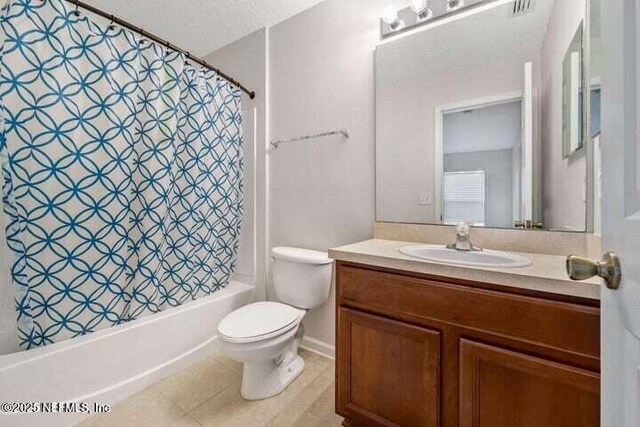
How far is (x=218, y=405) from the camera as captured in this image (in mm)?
1434

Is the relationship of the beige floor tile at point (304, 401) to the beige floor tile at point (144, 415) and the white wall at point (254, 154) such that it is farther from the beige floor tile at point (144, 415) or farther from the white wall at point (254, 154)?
the white wall at point (254, 154)

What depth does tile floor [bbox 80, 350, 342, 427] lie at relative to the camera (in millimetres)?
1323

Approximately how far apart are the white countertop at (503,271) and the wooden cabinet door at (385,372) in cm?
23

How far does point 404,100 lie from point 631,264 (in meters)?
1.33

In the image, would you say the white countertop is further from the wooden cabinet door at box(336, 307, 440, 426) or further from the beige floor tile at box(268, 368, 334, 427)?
the beige floor tile at box(268, 368, 334, 427)

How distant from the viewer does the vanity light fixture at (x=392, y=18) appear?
1.54m

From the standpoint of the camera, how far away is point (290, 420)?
134cm

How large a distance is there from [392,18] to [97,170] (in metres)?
1.71

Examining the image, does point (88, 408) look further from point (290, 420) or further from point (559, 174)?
point (559, 174)

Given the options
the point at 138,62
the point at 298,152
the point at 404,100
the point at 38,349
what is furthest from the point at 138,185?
the point at 404,100

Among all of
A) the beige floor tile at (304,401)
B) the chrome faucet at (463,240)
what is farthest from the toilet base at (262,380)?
the chrome faucet at (463,240)

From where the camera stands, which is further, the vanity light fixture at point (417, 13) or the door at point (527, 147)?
the vanity light fixture at point (417, 13)

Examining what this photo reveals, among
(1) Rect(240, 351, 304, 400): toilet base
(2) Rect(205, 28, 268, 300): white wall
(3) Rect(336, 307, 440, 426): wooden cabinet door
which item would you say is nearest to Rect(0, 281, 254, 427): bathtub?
(2) Rect(205, 28, 268, 300): white wall

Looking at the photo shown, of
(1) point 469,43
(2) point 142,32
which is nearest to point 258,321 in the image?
(2) point 142,32
